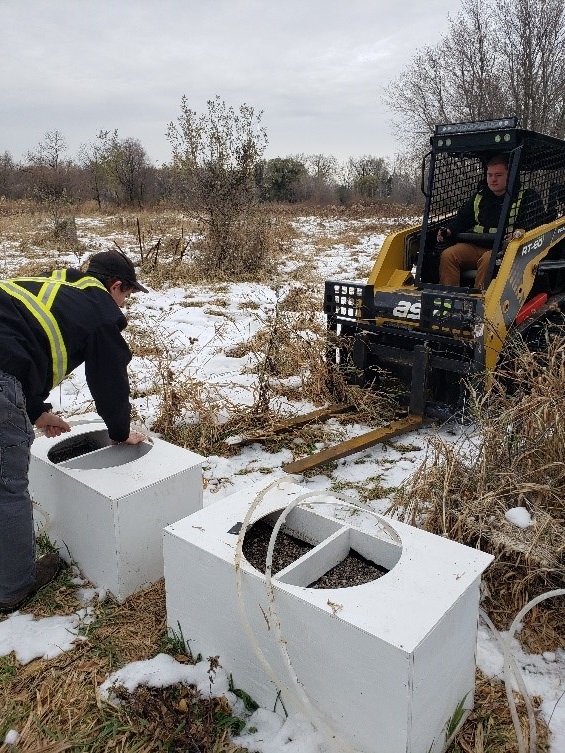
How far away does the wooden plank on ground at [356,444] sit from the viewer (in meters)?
3.92

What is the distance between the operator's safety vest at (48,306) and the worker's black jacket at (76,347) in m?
0.02

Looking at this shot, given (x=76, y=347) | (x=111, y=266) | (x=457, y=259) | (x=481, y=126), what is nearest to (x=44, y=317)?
(x=76, y=347)

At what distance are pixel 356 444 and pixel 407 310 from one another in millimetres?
1364

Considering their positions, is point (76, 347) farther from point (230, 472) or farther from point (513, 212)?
point (513, 212)

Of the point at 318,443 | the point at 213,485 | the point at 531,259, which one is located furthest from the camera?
the point at 531,259

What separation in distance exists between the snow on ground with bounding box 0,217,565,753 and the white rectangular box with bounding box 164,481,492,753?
13cm

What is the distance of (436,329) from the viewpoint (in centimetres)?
468

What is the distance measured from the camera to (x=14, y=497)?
2645 millimetres

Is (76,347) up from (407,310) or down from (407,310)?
up

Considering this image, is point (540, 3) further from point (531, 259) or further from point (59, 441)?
point (59, 441)

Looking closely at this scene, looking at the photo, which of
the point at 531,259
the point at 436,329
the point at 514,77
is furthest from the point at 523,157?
the point at 514,77

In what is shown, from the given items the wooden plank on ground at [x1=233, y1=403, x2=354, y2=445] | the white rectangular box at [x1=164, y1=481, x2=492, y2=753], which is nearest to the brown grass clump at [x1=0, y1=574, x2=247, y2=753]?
the white rectangular box at [x1=164, y1=481, x2=492, y2=753]

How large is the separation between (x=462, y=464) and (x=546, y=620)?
2.73ft

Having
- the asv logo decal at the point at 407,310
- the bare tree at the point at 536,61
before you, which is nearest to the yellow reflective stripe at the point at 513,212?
the asv logo decal at the point at 407,310
